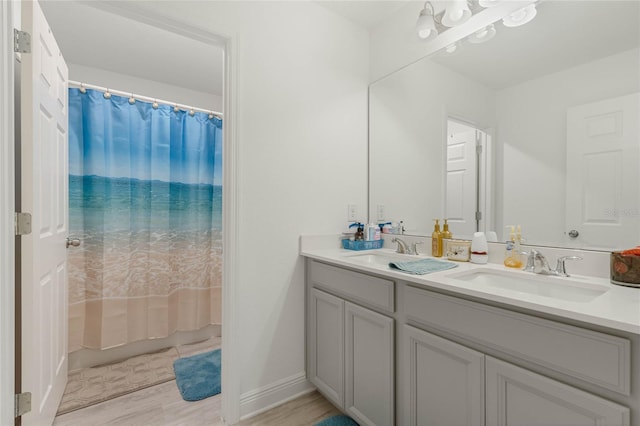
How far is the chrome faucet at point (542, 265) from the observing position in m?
1.17

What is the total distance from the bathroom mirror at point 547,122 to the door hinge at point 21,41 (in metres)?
1.88

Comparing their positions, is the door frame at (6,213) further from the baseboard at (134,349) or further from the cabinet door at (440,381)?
the cabinet door at (440,381)

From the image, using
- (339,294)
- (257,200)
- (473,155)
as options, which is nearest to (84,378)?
(257,200)

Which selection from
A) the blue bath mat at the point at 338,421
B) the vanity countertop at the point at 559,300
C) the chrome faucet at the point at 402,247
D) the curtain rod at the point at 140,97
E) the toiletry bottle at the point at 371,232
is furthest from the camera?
the curtain rod at the point at 140,97

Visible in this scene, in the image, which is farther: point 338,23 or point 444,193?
point 338,23

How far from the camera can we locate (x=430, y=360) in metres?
1.15

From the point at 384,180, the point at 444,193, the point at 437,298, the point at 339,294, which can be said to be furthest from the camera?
the point at 384,180

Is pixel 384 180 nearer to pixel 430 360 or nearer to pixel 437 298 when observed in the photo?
pixel 437 298

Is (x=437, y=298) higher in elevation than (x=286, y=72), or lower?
lower

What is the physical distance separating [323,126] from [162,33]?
4.10 feet

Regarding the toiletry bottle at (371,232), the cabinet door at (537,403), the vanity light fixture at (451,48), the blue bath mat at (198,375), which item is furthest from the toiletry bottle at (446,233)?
the blue bath mat at (198,375)

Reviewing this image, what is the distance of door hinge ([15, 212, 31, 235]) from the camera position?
1.15 m

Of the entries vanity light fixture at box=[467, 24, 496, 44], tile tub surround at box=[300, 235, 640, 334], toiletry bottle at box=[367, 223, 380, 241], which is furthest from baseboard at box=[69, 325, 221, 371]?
vanity light fixture at box=[467, 24, 496, 44]

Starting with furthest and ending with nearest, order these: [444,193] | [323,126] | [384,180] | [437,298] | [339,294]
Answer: [384,180], [323,126], [444,193], [339,294], [437,298]
